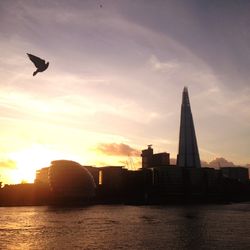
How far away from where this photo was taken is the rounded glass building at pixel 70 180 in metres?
141

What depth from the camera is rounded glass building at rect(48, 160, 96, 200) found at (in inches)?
5551

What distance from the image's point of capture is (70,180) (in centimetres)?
14125

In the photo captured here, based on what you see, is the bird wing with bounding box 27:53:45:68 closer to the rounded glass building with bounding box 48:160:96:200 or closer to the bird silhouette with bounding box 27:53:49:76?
the bird silhouette with bounding box 27:53:49:76

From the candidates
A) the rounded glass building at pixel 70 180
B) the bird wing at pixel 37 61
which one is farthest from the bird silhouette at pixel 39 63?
the rounded glass building at pixel 70 180

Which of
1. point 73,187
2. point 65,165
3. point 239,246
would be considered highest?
point 65,165

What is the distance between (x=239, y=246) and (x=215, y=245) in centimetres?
205

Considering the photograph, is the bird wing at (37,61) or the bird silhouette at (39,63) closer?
the bird silhouette at (39,63)

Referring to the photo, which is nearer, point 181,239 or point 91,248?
point 91,248

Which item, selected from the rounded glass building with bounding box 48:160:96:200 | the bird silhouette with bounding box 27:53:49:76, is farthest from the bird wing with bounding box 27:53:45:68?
the rounded glass building with bounding box 48:160:96:200

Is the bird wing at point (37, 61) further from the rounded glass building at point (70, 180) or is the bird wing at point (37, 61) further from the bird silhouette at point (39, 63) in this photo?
the rounded glass building at point (70, 180)

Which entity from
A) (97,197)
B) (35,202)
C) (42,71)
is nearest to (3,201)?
(35,202)

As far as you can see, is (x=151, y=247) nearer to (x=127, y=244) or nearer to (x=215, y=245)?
(x=127, y=244)

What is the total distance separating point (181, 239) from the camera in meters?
36.7

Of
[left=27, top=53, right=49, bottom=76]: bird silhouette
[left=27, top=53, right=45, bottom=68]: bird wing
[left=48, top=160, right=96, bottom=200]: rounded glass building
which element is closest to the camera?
[left=27, top=53, right=49, bottom=76]: bird silhouette
